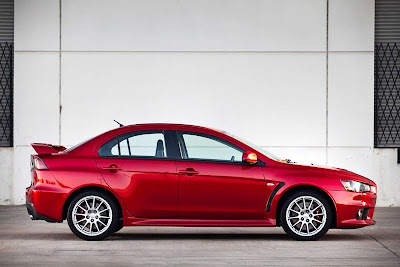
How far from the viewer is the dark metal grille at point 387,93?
19703mm

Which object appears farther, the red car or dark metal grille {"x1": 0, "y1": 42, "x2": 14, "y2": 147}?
dark metal grille {"x1": 0, "y1": 42, "x2": 14, "y2": 147}

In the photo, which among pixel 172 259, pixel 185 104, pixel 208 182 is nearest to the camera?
pixel 172 259

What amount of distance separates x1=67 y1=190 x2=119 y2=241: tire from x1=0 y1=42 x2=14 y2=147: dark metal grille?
7900mm

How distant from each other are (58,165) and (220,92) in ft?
24.2

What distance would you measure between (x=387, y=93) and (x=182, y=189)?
861cm

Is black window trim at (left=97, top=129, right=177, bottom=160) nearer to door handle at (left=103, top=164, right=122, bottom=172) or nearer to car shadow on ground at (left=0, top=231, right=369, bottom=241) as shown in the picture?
door handle at (left=103, top=164, right=122, bottom=172)

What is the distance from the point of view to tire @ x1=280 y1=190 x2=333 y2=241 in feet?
40.4

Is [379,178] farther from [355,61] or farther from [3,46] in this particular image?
[3,46]

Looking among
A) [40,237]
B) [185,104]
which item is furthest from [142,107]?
[40,237]

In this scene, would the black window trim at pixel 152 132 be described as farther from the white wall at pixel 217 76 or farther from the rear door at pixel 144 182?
the white wall at pixel 217 76

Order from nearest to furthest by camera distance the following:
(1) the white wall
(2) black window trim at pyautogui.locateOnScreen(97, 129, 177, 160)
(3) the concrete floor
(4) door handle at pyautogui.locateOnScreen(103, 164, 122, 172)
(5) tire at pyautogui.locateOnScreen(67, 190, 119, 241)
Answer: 1. (3) the concrete floor
2. (5) tire at pyautogui.locateOnScreen(67, 190, 119, 241)
3. (4) door handle at pyautogui.locateOnScreen(103, 164, 122, 172)
4. (2) black window trim at pyautogui.locateOnScreen(97, 129, 177, 160)
5. (1) the white wall

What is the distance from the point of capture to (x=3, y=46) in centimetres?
1986

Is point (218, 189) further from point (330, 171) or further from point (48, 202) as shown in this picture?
point (48, 202)

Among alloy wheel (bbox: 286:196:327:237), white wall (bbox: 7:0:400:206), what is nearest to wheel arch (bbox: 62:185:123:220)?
alloy wheel (bbox: 286:196:327:237)
